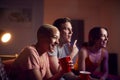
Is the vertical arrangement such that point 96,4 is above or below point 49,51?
above

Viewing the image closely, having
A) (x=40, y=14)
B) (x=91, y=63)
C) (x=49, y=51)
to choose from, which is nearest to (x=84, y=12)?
(x=40, y=14)

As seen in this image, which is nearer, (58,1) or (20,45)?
(20,45)

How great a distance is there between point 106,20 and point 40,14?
1.66m

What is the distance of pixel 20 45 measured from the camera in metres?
4.28

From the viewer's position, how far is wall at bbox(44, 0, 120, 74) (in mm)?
5215

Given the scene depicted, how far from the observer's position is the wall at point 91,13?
5.21 metres

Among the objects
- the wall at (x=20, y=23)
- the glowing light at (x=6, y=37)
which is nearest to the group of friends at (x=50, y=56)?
the glowing light at (x=6, y=37)

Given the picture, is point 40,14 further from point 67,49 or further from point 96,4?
point 67,49

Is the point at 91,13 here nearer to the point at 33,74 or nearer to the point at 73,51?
the point at 73,51

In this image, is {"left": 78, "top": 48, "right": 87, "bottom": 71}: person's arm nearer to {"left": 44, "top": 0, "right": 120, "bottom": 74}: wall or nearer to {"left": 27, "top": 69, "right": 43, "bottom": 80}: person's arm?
{"left": 27, "top": 69, "right": 43, "bottom": 80}: person's arm

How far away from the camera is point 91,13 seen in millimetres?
5328

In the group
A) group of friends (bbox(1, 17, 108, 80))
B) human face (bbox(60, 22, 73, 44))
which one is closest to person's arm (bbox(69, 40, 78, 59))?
group of friends (bbox(1, 17, 108, 80))

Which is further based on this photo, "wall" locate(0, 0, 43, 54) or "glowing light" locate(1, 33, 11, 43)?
"wall" locate(0, 0, 43, 54)

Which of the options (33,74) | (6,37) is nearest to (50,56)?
(33,74)
